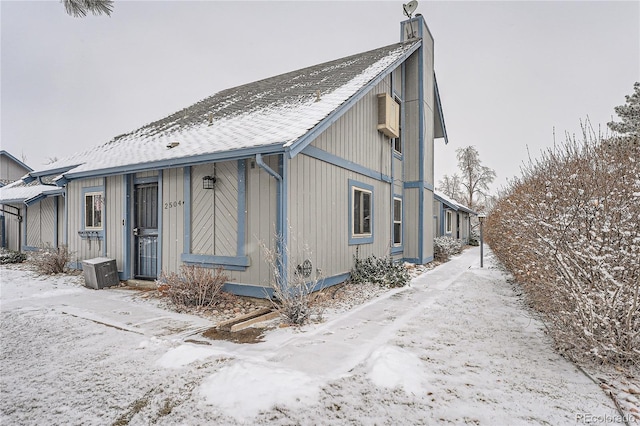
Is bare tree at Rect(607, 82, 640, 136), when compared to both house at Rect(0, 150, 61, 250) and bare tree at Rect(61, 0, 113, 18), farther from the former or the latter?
house at Rect(0, 150, 61, 250)

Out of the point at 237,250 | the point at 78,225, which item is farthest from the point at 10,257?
the point at 237,250

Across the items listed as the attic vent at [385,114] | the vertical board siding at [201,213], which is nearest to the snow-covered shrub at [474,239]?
the attic vent at [385,114]

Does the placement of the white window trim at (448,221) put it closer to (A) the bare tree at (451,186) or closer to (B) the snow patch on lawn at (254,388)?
(B) the snow patch on lawn at (254,388)

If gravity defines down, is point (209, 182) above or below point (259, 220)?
above

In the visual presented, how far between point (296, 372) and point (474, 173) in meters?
36.0

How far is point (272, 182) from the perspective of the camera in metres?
5.32

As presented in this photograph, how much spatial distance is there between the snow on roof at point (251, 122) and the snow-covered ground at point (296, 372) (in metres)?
2.75

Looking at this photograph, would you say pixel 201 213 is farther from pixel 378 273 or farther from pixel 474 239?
pixel 474 239

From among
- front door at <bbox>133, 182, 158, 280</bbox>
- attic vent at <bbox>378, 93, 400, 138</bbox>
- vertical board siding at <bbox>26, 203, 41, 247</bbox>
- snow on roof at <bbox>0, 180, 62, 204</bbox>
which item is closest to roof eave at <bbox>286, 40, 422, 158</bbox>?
attic vent at <bbox>378, 93, 400, 138</bbox>

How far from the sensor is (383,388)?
2.73 m

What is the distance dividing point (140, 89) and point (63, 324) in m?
20.2

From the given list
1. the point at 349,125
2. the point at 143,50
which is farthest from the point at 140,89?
the point at 349,125

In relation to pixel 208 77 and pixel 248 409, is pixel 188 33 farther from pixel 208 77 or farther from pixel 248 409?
pixel 248 409

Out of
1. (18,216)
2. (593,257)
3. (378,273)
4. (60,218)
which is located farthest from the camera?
(18,216)
